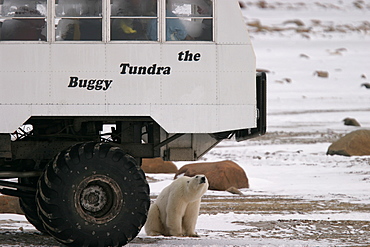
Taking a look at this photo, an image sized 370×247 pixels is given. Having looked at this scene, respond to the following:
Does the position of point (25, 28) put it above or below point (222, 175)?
above

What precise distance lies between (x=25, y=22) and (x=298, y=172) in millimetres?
10029

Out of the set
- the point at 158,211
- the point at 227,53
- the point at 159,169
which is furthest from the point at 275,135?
the point at 227,53

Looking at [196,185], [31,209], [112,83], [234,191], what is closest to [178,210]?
[196,185]

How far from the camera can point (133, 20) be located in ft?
24.7

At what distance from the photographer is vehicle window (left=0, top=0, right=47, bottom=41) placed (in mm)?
7446

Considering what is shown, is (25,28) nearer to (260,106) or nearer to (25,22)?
(25,22)

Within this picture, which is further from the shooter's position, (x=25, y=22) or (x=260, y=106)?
(x=260, y=106)

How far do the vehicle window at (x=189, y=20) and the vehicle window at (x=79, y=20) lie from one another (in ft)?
2.36

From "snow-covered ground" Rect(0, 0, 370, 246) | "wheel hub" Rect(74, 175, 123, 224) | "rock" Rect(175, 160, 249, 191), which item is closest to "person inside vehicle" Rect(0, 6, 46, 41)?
"wheel hub" Rect(74, 175, 123, 224)

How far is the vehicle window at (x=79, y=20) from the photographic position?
7.45 metres

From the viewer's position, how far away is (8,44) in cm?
738

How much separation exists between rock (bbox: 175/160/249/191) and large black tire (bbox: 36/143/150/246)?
263 inches

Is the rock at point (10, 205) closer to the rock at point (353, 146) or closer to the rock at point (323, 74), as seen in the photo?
the rock at point (353, 146)

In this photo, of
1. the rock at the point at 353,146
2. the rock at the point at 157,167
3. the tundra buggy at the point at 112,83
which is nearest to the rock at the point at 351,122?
the rock at the point at 353,146
